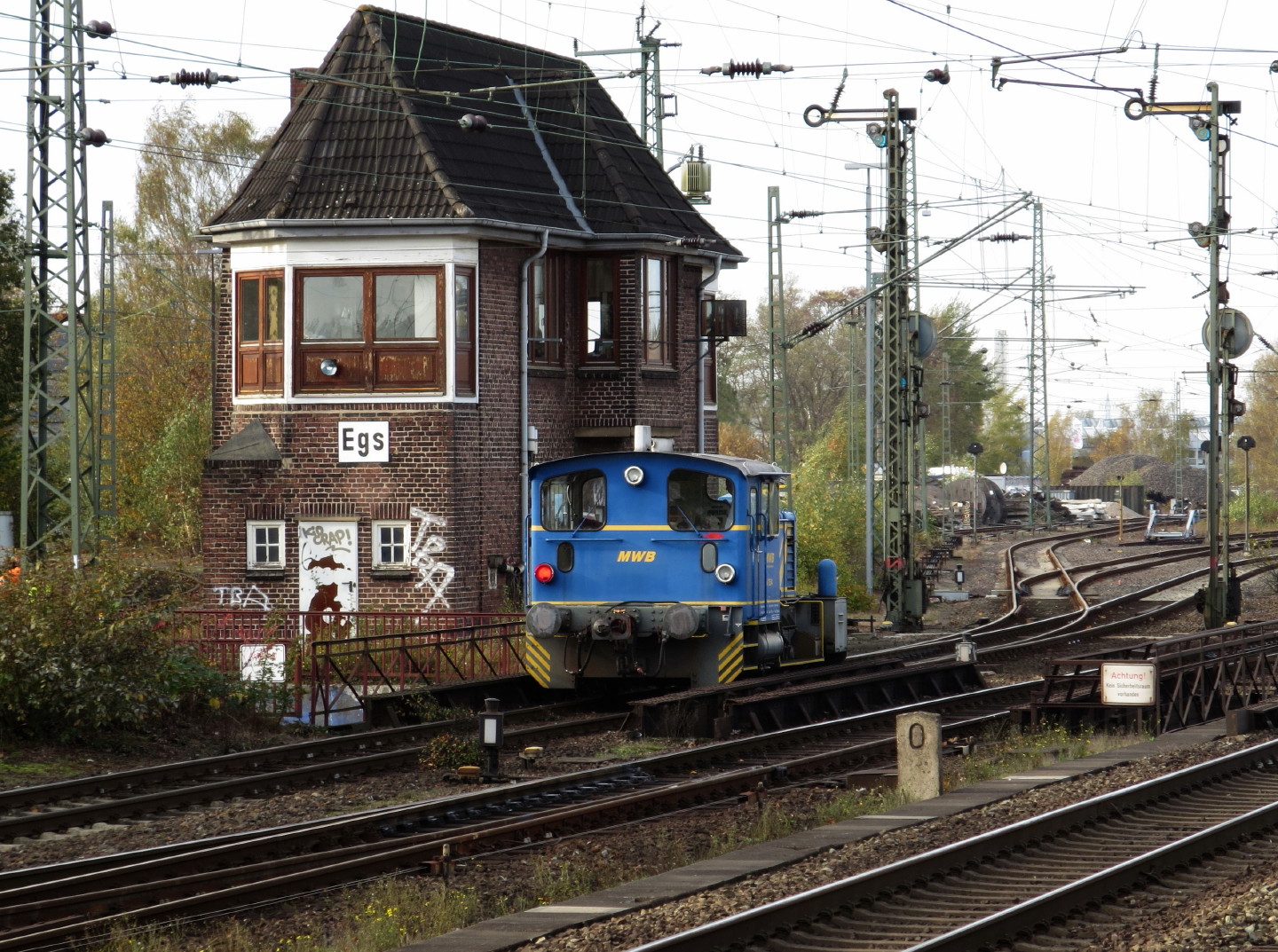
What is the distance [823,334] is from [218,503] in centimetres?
6608

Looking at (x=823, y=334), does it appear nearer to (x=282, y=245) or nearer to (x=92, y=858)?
(x=282, y=245)

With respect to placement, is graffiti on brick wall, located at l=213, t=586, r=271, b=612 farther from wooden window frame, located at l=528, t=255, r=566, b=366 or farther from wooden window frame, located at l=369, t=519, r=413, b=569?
wooden window frame, located at l=528, t=255, r=566, b=366

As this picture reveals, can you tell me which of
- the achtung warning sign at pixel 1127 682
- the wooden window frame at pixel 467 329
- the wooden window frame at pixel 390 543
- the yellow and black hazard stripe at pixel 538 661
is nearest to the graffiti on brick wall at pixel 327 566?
the wooden window frame at pixel 390 543

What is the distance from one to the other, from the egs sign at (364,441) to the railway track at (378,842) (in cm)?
1084

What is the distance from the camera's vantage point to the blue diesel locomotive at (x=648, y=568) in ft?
57.8

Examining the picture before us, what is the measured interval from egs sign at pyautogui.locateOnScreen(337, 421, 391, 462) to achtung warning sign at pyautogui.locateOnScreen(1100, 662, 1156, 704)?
12.6 metres

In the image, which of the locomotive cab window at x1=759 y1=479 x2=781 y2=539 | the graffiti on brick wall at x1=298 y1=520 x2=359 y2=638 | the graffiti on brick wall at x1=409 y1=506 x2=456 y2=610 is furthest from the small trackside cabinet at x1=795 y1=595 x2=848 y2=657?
the graffiti on brick wall at x1=298 y1=520 x2=359 y2=638

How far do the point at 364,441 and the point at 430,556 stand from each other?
6.88ft

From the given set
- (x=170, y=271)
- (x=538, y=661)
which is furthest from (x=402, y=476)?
(x=170, y=271)

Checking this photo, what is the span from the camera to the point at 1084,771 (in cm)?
1363

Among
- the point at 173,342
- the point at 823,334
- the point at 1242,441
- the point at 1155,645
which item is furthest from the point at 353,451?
the point at 823,334

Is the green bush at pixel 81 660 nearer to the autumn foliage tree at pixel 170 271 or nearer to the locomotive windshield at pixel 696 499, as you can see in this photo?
the locomotive windshield at pixel 696 499

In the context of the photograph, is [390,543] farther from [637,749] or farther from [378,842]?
[378,842]

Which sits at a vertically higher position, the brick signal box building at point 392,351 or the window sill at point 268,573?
the brick signal box building at point 392,351
